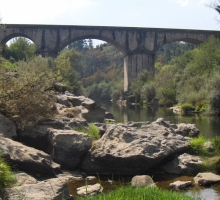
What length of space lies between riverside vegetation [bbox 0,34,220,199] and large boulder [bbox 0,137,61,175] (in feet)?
3.92

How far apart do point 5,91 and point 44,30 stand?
32588mm

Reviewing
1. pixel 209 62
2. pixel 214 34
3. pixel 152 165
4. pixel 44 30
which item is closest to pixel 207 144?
pixel 152 165

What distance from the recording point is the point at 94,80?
8250 cm

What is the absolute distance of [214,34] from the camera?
43.0m

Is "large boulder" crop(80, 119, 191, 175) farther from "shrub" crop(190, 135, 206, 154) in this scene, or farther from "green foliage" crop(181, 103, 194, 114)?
"green foliage" crop(181, 103, 194, 114)

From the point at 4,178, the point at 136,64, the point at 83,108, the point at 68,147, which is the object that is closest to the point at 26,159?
the point at 68,147

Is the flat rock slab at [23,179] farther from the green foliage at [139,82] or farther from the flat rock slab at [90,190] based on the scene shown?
the green foliage at [139,82]

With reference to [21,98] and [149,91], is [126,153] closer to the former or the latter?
[21,98]

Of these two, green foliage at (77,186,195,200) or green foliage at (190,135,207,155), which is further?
green foliage at (190,135,207,155)

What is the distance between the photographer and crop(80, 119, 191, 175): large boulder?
7.41 m

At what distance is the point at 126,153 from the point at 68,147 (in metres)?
1.16

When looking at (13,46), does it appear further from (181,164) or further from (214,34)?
(181,164)

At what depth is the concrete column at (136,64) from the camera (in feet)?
143

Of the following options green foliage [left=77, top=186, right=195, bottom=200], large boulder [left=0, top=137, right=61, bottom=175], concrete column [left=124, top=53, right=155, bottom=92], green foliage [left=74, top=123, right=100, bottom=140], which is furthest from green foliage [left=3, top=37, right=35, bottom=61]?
green foliage [left=77, top=186, right=195, bottom=200]
